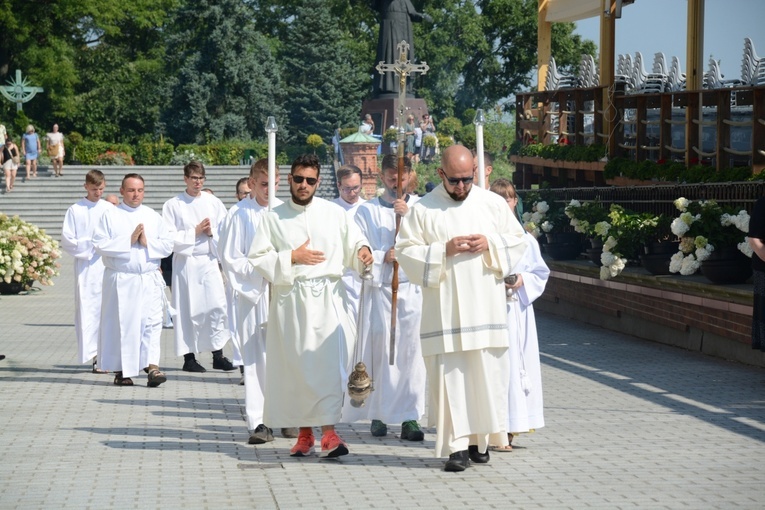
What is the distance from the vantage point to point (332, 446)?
8227mm

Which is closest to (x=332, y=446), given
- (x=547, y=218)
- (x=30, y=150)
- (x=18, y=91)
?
(x=547, y=218)

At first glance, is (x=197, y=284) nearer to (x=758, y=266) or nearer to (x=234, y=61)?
(x=758, y=266)

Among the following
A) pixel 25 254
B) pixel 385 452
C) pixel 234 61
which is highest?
pixel 234 61

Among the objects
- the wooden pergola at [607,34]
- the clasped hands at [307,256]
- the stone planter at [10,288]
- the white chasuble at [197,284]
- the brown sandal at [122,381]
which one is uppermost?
the wooden pergola at [607,34]

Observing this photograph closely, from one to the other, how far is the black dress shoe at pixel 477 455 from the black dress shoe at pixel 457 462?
30 centimetres

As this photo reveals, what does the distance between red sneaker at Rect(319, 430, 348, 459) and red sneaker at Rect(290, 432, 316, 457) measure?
0.12 m

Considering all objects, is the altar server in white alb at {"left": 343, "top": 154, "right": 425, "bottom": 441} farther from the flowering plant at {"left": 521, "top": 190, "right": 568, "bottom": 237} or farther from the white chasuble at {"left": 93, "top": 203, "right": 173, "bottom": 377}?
the flowering plant at {"left": 521, "top": 190, "right": 568, "bottom": 237}

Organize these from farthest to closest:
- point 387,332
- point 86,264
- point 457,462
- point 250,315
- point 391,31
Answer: point 391,31
point 86,264
point 250,315
point 387,332
point 457,462

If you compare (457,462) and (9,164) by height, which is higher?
(9,164)

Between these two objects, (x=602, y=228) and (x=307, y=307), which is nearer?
(x=307, y=307)

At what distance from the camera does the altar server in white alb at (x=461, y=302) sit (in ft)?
25.8

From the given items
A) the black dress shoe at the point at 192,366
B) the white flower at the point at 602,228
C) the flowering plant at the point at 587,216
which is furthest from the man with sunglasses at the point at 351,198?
the flowering plant at the point at 587,216

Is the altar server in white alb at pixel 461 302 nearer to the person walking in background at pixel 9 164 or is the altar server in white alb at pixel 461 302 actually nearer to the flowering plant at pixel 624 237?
the flowering plant at pixel 624 237

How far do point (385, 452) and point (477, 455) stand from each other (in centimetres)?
69
